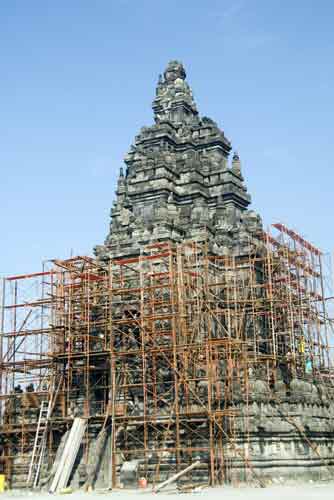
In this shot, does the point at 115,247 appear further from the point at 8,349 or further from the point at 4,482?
the point at 4,482

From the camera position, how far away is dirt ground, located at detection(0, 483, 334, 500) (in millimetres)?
39250

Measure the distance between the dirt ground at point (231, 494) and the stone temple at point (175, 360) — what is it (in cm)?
181

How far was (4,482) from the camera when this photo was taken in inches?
2055

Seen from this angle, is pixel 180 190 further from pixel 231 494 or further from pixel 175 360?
pixel 231 494

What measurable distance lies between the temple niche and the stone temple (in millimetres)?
177

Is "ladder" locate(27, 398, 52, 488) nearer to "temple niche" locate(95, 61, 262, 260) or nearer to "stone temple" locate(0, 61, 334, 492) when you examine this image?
"stone temple" locate(0, 61, 334, 492)

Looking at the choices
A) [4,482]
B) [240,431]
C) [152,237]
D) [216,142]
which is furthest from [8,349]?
[216,142]

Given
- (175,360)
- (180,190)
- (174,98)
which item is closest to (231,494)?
(175,360)

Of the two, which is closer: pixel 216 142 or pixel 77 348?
pixel 77 348

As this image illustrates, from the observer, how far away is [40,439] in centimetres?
5234

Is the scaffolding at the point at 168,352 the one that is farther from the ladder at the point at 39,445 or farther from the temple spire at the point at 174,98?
the temple spire at the point at 174,98

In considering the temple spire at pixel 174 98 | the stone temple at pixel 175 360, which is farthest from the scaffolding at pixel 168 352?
the temple spire at pixel 174 98

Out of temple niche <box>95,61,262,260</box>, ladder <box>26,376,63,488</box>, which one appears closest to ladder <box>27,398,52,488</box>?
ladder <box>26,376,63,488</box>

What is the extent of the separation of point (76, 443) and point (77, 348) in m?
7.59
